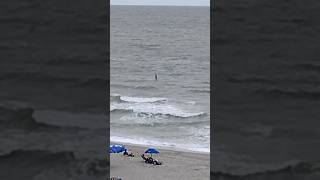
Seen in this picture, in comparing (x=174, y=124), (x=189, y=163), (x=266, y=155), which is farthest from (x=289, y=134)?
(x=174, y=124)

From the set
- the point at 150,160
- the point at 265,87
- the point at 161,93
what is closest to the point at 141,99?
the point at 161,93

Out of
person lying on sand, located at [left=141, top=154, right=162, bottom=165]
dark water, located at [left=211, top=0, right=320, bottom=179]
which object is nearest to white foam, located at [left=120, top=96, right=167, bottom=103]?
person lying on sand, located at [left=141, top=154, right=162, bottom=165]

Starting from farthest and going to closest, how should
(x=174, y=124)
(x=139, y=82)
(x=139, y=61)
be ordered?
1. (x=139, y=61)
2. (x=139, y=82)
3. (x=174, y=124)

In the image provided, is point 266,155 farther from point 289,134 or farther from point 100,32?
point 100,32

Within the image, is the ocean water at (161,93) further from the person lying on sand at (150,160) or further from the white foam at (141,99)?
the person lying on sand at (150,160)

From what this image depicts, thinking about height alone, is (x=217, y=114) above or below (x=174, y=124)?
above

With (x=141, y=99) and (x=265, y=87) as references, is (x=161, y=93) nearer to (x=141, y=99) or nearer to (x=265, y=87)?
(x=141, y=99)

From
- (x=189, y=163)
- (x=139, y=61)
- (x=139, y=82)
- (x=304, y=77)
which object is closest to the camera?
(x=304, y=77)

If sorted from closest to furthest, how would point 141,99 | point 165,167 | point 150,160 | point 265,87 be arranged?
point 265,87
point 165,167
point 150,160
point 141,99
